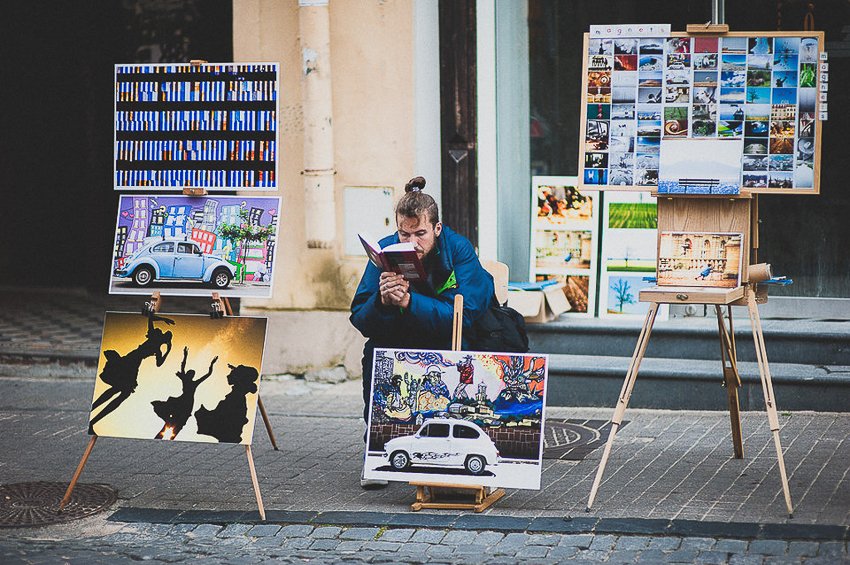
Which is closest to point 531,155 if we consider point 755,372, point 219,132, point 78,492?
point 755,372

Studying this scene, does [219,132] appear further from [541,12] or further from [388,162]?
[541,12]

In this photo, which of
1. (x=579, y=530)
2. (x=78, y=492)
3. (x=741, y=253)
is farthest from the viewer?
(x=78, y=492)

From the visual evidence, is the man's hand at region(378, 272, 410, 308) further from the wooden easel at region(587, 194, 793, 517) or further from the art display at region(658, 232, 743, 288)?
the art display at region(658, 232, 743, 288)

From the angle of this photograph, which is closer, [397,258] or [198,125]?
[397,258]

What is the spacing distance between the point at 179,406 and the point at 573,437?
8.32ft

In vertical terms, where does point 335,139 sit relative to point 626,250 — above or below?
above

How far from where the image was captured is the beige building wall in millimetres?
7957

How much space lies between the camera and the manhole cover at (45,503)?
5.25 metres

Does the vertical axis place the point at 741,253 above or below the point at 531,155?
below

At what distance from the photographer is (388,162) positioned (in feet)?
26.3

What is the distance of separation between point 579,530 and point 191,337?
218 centimetres

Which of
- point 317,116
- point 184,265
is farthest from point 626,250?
point 184,265

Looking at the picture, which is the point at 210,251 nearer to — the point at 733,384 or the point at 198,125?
the point at 198,125

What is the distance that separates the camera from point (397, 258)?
488 centimetres
